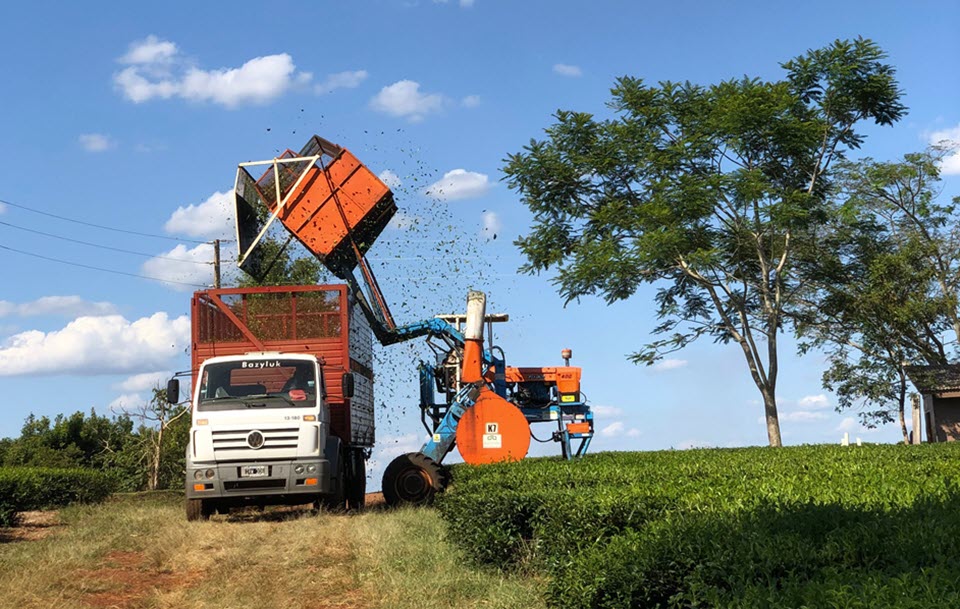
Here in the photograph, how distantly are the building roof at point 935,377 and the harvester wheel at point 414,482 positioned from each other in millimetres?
25829

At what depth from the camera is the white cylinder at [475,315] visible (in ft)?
60.3

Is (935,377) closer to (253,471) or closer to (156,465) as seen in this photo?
(156,465)

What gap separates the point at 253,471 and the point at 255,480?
158mm

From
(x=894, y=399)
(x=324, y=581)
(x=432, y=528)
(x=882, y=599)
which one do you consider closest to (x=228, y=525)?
(x=432, y=528)

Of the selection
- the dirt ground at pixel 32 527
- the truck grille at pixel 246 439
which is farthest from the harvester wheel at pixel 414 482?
the dirt ground at pixel 32 527

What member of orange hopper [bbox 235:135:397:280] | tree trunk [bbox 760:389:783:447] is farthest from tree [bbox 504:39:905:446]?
orange hopper [bbox 235:135:397:280]

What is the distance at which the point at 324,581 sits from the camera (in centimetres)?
986

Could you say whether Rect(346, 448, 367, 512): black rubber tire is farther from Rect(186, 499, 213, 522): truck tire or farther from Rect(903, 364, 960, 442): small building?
Rect(903, 364, 960, 442): small building

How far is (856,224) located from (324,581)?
100ft

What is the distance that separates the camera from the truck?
15.7m

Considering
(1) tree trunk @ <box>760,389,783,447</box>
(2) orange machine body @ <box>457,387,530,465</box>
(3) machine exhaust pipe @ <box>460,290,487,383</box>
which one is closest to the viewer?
(2) orange machine body @ <box>457,387,530,465</box>

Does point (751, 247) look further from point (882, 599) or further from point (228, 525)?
point (882, 599)

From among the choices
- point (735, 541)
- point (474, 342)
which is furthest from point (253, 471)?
point (735, 541)

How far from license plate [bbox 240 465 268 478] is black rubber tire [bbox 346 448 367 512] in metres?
2.82
